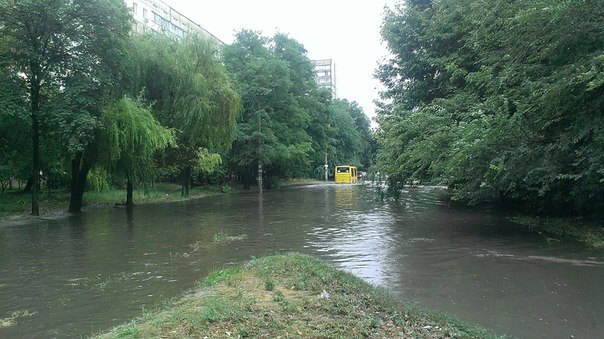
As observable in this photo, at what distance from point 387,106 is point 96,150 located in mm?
14240

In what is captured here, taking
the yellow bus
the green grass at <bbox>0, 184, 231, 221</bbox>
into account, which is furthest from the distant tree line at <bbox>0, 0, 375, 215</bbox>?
the yellow bus

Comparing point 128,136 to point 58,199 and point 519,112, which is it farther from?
point 519,112

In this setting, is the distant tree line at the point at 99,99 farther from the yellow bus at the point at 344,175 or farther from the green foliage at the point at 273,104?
the yellow bus at the point at 344,175

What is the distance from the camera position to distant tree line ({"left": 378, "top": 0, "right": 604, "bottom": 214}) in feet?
36.1

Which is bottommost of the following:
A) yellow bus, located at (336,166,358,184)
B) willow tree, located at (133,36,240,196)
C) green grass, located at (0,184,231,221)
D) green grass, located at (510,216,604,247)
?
green grass, located at (510,216,604,247)

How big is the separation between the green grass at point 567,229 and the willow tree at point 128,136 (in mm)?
16552

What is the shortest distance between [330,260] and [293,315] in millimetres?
5739

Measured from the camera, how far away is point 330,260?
10.8 metres

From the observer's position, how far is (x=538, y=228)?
1520 cm

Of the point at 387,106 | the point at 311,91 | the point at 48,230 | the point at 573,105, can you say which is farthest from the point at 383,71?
the point at 311,91

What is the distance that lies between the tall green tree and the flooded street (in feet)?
19.8

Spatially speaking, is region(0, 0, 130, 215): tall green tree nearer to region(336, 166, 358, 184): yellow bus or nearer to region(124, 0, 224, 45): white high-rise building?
region(124, 0, 224, 45): white high-rise building

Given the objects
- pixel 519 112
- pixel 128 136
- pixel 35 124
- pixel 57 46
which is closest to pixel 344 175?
pixel 128 136

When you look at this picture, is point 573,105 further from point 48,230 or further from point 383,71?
point 48,230
